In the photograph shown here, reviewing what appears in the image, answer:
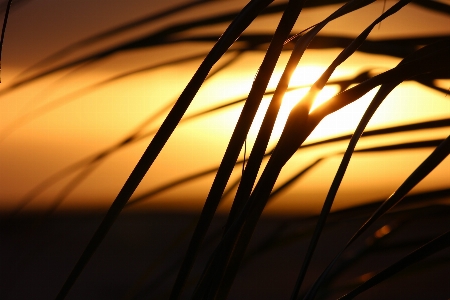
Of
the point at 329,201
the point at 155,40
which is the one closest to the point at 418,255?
the point at 329,201

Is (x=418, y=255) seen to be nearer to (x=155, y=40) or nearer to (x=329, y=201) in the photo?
(x=329, y=201)

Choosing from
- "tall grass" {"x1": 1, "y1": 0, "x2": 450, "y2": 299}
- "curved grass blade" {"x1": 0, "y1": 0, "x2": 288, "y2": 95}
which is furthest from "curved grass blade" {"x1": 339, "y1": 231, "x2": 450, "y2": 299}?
"curved grass blade" {"x1": 0, "y1": 0, "x2": 288, "y2": 95}

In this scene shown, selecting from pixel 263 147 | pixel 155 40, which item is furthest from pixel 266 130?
pixel 155 40

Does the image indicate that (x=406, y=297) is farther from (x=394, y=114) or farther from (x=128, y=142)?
(x=128, y=142)

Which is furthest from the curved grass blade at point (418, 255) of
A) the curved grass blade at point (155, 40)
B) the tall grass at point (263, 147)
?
the curved grass blade at point (155, 40)

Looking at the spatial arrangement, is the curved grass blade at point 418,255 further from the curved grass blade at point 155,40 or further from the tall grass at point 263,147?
the curved grass blade at point 155,40

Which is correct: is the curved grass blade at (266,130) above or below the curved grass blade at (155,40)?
below

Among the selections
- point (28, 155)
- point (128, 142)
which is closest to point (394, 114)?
point (128, 142)

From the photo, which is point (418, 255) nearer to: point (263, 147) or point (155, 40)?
point (263, 147)

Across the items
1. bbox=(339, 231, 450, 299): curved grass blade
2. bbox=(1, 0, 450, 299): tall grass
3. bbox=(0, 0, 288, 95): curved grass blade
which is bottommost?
bbox=(339, 231, 450, 299): curved grass blade

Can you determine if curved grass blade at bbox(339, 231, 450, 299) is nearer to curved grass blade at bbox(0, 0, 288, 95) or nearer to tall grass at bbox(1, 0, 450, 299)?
tall grass at bbox(1, 0, 450, 299)

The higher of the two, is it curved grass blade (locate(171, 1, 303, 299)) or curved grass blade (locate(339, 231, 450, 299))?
curved grass blade (locate(171, 1, 303, 299))

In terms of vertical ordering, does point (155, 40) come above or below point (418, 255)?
above
